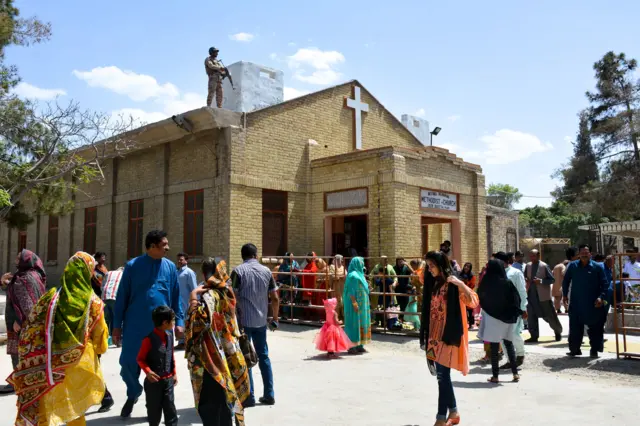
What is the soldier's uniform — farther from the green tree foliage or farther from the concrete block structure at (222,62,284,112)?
the green tree foliage

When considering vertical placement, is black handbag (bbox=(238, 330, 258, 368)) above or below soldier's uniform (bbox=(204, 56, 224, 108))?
below

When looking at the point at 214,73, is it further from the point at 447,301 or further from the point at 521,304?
the point at 447,301

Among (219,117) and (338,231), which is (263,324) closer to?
(219,117)

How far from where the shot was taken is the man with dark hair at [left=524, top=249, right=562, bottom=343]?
33.3 ft

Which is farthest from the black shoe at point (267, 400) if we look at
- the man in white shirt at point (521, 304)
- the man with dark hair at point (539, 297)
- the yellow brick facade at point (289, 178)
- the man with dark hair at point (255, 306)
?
the yellow brick facade at point (289, 178)

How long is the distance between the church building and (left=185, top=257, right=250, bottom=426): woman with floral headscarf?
9513 millimetres

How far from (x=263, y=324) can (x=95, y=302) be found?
189 cm

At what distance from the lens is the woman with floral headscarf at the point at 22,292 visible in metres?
6.33

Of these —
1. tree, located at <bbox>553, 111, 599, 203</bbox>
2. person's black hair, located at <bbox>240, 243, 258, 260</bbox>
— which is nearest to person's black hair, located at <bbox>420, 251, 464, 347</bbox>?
person's black hair, located at <bbox>240, 243, 258, 260</bbox>

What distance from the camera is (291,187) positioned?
1576 cm

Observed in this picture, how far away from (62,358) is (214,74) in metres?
12.1

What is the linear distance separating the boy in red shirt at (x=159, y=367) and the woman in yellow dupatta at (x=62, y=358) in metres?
0.40

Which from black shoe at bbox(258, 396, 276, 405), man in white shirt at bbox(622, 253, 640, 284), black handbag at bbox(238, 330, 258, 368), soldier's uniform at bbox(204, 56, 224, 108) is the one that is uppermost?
soldier's uniform at bbox(204, 56, 224, 108)

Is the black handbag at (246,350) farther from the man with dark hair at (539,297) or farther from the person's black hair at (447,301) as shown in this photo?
the man with dark hair at (539,297)
